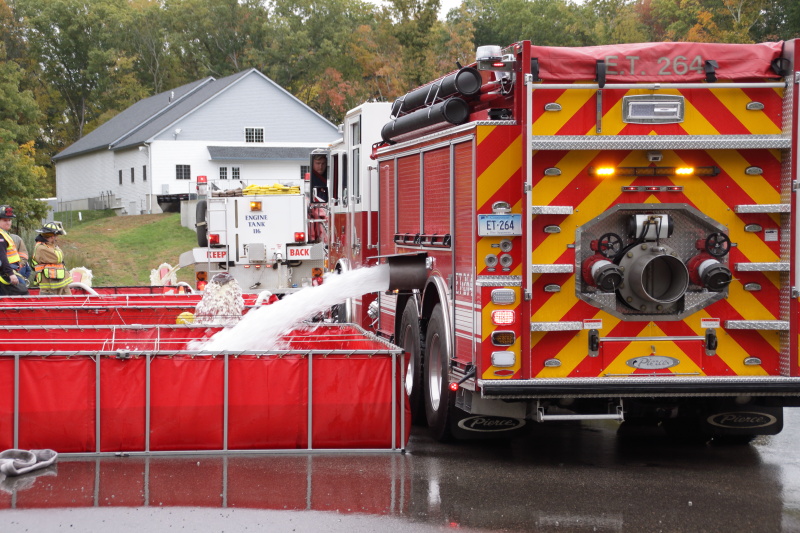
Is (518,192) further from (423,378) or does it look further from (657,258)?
(423,378)

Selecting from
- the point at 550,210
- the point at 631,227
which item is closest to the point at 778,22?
the point at 631,227

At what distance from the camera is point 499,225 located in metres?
8.44

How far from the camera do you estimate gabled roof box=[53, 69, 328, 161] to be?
203 ft

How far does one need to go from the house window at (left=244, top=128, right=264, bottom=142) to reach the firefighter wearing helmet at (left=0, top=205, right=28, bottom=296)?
47454 millimetres

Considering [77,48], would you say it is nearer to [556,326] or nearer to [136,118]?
[136,118]

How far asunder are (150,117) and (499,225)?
6010 cm

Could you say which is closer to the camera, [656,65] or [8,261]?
[656,65]

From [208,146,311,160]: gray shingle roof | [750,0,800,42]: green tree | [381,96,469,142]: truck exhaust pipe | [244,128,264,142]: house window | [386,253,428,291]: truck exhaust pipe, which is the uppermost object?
[750,0,800,42]: green tree

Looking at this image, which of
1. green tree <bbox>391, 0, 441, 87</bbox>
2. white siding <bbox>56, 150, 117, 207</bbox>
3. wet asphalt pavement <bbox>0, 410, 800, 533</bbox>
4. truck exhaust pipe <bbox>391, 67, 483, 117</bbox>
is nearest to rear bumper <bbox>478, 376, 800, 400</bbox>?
wet asphalt pavement <bbox>0, 410, 800, 533</bbox>

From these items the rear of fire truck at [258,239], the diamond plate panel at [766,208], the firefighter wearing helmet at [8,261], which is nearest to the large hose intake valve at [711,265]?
the diamond plate panel at [766,208]

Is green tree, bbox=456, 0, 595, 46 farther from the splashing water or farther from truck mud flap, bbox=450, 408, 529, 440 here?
truck mud flap, bbox=450, 408, 529, 440

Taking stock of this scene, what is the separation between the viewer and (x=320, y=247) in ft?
77.7

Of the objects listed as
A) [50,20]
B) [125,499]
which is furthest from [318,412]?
[50,20]

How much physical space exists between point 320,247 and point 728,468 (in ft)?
50.8
